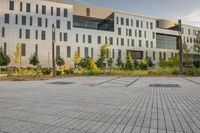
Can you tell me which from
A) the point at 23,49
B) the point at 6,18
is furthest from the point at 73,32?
the point at 6,18

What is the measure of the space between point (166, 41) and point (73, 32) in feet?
143

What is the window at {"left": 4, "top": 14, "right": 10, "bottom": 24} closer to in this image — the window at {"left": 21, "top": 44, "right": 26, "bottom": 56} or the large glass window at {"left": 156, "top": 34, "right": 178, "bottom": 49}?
the window at {"left": 21, "top": 44, "right": 26, "bottom": 56}

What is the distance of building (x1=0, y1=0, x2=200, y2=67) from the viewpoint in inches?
2245

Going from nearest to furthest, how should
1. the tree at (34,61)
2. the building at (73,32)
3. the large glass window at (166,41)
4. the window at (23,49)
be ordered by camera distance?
the tree at (34,61) → the building at (73,32) → the window at (23,49) → the large glass window at (166,41)

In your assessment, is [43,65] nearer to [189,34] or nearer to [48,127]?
[48,127]

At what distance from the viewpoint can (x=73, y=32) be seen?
65.0m

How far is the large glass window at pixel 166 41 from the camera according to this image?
271 ft

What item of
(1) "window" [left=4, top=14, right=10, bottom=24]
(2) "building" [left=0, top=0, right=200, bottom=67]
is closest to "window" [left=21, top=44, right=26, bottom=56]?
(2) "building" [left=0, top=0, right=200, bottom=67]

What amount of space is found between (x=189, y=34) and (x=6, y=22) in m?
76.6

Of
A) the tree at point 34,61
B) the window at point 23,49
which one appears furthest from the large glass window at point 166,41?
the window at point 23,49

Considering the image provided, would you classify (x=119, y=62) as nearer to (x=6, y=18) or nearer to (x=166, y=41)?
(x=166, y=41)

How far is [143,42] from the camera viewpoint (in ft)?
254

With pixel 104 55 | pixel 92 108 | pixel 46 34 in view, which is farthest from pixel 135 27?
pixel 92 108

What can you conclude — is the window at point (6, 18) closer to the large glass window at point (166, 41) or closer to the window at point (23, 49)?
the window at point (23, 49)
